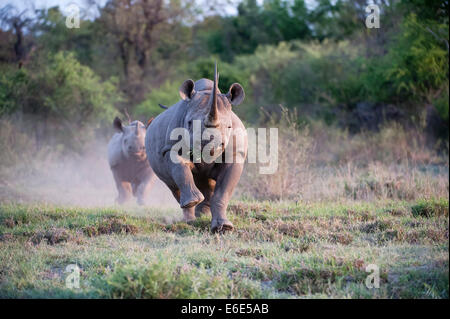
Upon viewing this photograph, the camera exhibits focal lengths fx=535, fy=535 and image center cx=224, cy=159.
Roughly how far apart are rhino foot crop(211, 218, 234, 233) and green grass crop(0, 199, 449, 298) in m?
0.12

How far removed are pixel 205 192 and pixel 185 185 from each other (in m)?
0.93

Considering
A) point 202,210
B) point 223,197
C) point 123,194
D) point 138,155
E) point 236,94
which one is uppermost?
point 236,94

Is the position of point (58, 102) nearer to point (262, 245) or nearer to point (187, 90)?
point (187, 90)

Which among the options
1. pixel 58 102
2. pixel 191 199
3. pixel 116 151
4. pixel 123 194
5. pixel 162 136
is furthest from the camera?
pixel 58 102

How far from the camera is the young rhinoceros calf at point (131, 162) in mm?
9734

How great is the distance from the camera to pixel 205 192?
680cm

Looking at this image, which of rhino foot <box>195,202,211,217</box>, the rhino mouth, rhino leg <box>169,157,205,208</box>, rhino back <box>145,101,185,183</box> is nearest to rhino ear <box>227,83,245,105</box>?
rhino back <box>145,101,185,183</box>

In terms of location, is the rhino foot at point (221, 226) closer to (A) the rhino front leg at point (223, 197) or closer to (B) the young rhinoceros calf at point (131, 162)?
(A) the rhino front leg at point (223, 197)

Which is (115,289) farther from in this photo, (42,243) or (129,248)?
(42,243)

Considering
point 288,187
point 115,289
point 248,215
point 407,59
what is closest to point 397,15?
point 407,59

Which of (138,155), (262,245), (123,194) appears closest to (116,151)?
(138,155)

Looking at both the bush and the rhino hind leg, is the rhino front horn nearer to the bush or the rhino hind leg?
the rhino hind leg

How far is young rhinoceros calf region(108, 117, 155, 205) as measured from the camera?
31.9 ft

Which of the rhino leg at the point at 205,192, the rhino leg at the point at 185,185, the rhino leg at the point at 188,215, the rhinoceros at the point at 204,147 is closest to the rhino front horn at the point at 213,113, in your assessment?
the rhinoceros at the point at 204,147
